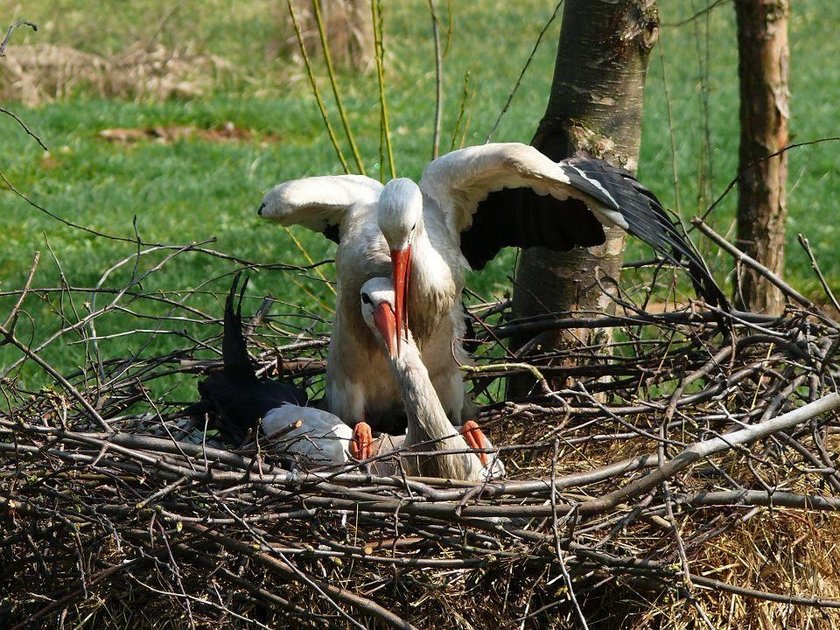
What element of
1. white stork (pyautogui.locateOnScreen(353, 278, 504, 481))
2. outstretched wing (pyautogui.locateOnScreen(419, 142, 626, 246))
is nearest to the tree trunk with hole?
outstretched wing (pyautogui.locateOnScreen(419, 142, 626, 246))

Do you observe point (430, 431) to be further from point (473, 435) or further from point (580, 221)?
point (580, 221)

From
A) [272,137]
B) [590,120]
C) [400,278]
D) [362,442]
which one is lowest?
[272,137]

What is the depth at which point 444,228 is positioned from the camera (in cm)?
441

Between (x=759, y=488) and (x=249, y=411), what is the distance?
→ 1702 millimetres

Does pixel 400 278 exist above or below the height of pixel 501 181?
below

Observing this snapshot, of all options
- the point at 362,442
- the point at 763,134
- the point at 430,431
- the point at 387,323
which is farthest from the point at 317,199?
the point at 763,134

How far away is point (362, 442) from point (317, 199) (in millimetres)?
867

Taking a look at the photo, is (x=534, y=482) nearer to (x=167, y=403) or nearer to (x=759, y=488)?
(x=759, y=488)

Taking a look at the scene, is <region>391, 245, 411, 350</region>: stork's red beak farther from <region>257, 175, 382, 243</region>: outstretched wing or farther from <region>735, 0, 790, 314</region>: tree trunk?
<region>735, 0, 790, 314</region>: tree trunk

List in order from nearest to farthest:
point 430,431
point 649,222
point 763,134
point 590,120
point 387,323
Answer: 1. point 430,431
2. point 387,323
3. point 649,222
4. point 590,120
5. point 763,134

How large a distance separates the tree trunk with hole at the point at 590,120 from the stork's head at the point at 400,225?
0.74 meters

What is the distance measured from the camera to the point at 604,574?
11.4 ft

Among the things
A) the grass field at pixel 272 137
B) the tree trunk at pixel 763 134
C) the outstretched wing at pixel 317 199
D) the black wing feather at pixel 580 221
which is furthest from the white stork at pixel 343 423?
the tree trunk at pixel 763 134

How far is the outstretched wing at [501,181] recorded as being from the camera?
4113 millimetres
